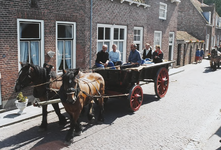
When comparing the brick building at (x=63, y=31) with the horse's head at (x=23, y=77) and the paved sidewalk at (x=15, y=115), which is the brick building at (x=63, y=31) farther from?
the horse's head at (x=23, y=77)

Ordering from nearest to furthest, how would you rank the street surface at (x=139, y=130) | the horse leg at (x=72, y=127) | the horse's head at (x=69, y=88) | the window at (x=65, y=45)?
the horse's head at (x=69, y=88), the horse leg at (x=72, y=127), the street surface at (x=139, y=130), the window at (x=65, y=45)

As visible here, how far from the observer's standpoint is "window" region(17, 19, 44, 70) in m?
8.92

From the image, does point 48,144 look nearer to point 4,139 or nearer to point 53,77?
point 4,139

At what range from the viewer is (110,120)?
25.0 feet

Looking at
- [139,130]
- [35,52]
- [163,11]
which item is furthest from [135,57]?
[163,11]

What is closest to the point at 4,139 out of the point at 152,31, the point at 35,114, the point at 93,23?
the point at 35,114

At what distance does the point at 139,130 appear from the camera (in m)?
6.86

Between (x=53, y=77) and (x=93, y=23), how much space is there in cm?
611

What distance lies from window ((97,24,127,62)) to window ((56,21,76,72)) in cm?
209

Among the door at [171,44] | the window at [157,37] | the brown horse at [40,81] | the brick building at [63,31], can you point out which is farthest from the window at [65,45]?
the door at [171,44]

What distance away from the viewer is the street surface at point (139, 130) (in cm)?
591

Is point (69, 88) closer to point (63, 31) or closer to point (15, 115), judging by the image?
point (15, 115)

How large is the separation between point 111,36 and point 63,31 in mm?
3675

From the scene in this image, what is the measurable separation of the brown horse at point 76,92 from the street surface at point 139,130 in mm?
453
